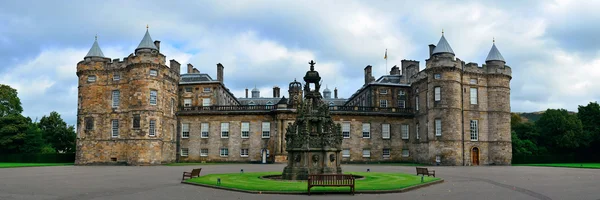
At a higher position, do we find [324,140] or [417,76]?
[417,76]

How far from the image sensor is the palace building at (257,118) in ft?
149

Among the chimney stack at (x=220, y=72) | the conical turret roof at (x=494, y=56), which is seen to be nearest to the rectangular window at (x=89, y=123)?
the chimney stack at (x=220, y=72)

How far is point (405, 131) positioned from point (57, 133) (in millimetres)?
46920

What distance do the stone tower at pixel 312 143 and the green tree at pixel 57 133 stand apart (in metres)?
52.5

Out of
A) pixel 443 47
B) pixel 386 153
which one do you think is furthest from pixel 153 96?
pixel 443 47

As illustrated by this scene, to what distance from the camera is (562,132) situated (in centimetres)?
5612

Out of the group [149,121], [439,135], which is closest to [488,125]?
[439,135]

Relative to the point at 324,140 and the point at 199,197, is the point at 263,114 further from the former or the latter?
the point at 199,197

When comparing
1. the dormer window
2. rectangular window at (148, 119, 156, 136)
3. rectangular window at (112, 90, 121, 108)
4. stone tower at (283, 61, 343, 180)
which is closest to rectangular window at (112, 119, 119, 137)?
rectangular window at (112, 90, 121, 108)

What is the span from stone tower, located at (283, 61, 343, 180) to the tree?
160 feet

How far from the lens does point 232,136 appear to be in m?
50.2

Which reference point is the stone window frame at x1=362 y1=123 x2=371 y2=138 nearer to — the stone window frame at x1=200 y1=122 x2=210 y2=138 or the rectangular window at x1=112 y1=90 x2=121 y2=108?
the stone window frame at x1=200 y1=122 x2=210 y2=138

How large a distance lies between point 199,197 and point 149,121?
31.3 m

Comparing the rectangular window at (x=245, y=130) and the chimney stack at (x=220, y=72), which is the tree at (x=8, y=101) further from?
the rectangular window at (x=245, y=130)
